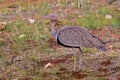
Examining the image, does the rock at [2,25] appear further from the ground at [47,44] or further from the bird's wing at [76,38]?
the bird's wing at [76,38]

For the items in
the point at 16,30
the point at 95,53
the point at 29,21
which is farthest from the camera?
the point at 29,21

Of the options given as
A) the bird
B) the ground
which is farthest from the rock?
the bird

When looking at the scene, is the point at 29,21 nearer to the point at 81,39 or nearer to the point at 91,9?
the point at 91,9

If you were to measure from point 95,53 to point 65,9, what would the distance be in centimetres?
329

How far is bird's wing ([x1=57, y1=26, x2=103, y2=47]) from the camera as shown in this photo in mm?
7449

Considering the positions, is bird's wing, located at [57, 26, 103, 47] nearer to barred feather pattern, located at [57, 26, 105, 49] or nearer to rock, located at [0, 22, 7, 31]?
barred feather pattern, located at [57, 26, 105, 49]

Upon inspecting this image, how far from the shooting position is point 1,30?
9766mm

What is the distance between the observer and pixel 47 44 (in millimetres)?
8914

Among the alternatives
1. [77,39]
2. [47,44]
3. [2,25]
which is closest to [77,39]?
[77,39]

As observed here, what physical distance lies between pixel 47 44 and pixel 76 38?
4.85ft

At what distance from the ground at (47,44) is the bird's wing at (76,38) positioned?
1.40 feet

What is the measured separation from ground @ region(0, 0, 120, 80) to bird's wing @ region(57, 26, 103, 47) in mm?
426

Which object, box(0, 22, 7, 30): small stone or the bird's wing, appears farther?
box(0, 22, 7, 30): small stone

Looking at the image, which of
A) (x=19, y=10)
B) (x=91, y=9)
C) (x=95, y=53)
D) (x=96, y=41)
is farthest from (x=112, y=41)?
(x=19, y=10)
